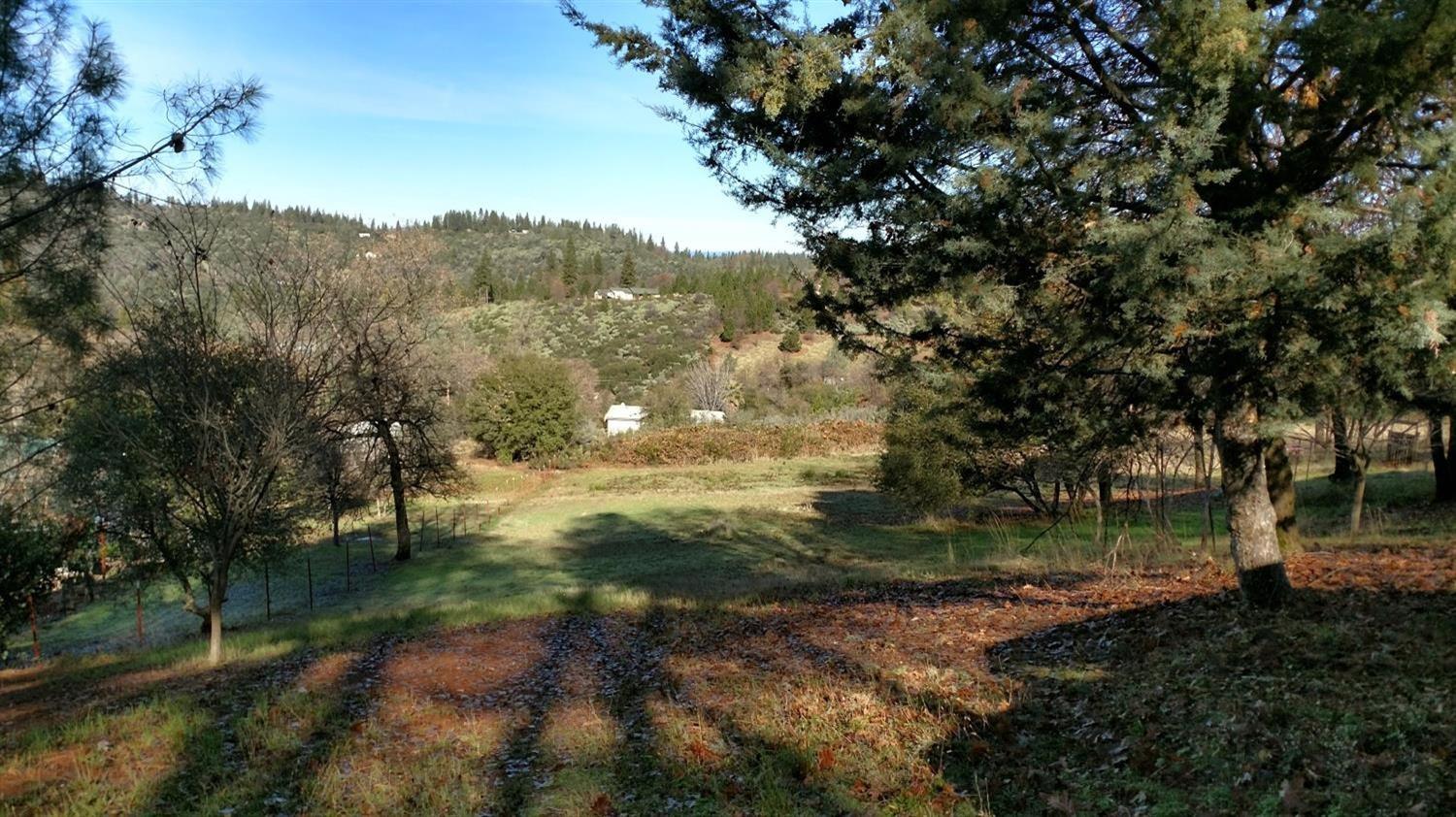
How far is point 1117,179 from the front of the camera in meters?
5.69

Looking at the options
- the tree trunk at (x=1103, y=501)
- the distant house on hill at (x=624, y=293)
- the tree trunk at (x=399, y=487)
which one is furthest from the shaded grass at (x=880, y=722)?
the distant house on hill at (x=624, y=293)

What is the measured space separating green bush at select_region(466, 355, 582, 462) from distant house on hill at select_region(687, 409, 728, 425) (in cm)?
1052

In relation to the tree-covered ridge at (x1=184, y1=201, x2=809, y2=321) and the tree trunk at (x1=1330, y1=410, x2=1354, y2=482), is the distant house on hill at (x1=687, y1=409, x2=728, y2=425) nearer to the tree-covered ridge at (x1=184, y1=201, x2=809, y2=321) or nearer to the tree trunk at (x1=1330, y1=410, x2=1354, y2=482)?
the tree-covered ridge at (x1=184, y1=201, x2=809, y2=321)

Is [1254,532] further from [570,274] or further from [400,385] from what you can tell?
[570,274]

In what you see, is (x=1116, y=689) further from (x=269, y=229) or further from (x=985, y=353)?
(x=269, y=229)

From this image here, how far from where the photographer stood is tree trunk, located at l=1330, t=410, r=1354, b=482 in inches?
439

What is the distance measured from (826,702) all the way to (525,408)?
1677 inches

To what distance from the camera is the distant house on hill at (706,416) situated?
2237 inches

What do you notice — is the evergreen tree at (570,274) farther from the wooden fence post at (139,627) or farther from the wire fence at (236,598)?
the wooden fence post at (139,627)

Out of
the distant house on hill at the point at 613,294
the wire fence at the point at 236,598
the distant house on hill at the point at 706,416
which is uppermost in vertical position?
the distant house on hill at the point at 613,294

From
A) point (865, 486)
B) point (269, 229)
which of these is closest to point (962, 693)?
point (269, 229)

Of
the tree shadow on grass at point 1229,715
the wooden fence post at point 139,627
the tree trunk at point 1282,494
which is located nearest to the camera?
the tree shadow on grass at point 1229,715

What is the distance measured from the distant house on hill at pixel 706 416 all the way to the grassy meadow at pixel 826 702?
42.4m

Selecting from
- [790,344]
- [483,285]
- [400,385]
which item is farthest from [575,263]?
[400,385]
